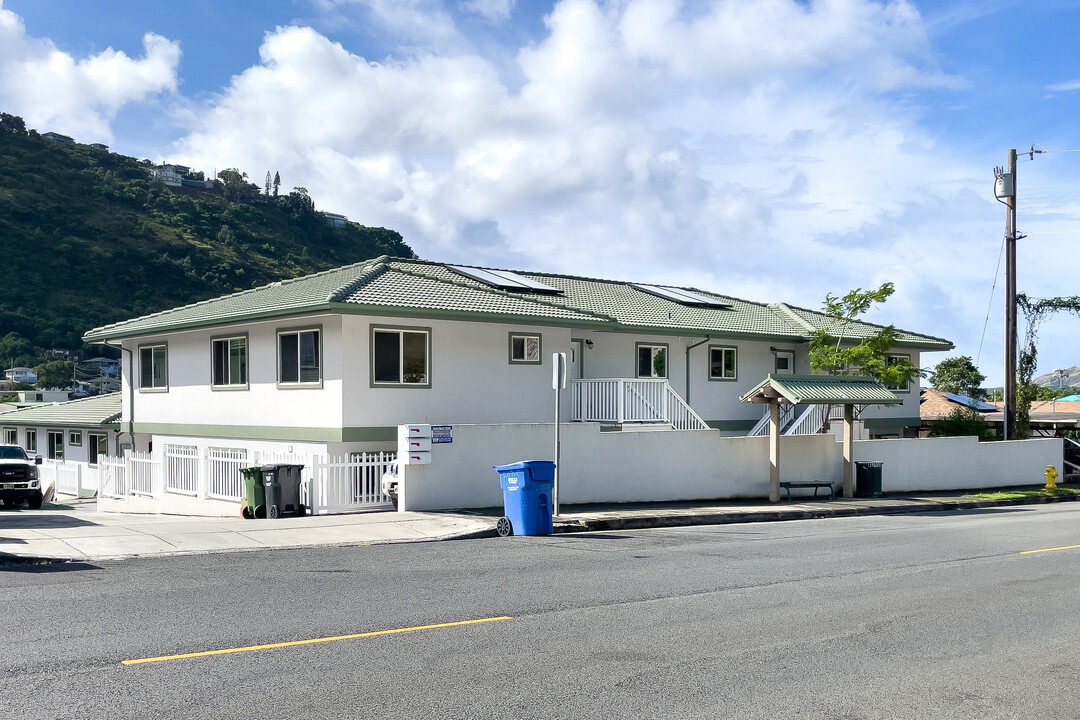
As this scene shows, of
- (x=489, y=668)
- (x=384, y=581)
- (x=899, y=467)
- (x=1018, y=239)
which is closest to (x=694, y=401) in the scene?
(x=899, y=467)

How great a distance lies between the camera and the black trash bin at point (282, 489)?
19.3m

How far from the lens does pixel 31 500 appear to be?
27891 millimetres

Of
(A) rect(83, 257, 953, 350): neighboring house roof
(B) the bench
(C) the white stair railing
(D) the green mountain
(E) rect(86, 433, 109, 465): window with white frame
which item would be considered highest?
(D) the green mountain

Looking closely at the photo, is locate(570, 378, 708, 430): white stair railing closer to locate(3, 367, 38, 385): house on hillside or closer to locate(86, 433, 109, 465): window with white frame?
locate(86, 433, 109, 465): window with white frame

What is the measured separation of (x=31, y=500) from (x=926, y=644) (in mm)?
26270

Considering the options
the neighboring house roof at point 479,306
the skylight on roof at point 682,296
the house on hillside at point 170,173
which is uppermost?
the house on hillside at point 170,173

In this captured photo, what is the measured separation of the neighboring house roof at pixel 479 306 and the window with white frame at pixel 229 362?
0.79 metres

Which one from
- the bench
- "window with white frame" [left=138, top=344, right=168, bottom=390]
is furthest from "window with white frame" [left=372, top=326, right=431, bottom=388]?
"window with white frame" [left=138, top=344, right=168, bottom=390]

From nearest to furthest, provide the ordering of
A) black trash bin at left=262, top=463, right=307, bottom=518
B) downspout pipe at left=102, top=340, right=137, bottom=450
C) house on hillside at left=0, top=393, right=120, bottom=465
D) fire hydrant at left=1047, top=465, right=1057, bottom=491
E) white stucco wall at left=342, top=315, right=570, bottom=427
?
black trash bin at left=262, top=463, right=307, bottom=518, white stucco wall at left=342, top=315, right=570, bottom=427, fire hydrant at left=1047, top=465, right=1057, bottom=491, downspout pipe at left=102, top=340, right=137, bottom=450, house on hillside at left=0, top=393, right=120, bottom=465

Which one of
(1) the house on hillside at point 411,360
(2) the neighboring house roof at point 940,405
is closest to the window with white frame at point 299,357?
(1) the house on hillside at point 411,360

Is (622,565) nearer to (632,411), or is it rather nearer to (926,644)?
(926,644)

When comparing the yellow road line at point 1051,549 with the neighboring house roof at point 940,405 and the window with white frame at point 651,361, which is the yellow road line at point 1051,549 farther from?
the neighboring house roof at point 940,405

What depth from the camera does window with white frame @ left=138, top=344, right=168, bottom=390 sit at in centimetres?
2811

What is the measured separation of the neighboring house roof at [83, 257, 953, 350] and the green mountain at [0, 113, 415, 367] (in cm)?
5687
